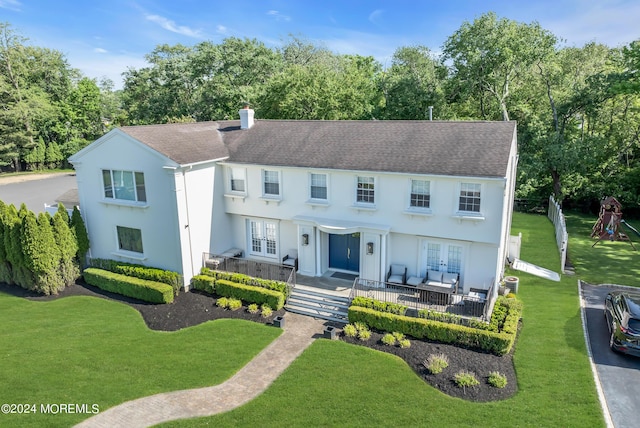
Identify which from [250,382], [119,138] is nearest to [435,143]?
[250,382]

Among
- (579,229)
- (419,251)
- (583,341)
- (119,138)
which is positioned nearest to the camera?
(583,341)

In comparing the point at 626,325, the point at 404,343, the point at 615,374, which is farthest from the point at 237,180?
the point at 615,374

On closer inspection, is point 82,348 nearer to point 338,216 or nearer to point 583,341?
point 338,216

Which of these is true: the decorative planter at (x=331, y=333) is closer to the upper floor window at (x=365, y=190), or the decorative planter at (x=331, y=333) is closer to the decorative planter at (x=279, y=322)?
the decorative planter at (x=279, y=322)

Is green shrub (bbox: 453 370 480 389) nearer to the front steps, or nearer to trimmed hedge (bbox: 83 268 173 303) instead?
the front steps

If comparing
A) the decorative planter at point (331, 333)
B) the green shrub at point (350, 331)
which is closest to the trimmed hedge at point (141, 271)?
the decorative planter at point (331, 333)

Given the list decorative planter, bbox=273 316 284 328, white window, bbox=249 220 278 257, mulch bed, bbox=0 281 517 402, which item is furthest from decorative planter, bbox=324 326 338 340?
white window, bbox=249 220 278 257

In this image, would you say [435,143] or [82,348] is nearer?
[82,348]
